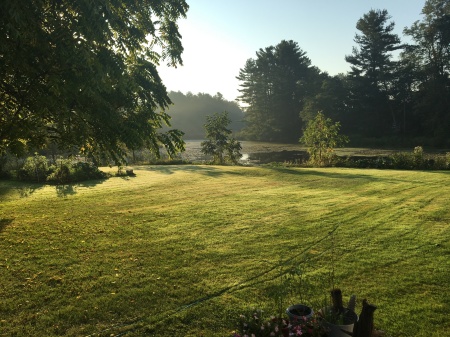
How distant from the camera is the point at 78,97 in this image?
5.13m

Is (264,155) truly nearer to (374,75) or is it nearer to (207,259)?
(374,75)

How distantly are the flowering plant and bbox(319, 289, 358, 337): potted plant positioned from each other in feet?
0.34

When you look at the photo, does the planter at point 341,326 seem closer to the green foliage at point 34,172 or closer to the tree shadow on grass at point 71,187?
the tree shadow on grass at point 71,187

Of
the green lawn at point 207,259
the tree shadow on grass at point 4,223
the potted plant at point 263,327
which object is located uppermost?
the potted plant at point 263,327

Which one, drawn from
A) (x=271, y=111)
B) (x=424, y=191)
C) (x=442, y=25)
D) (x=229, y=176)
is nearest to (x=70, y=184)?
(x=229, y=176)

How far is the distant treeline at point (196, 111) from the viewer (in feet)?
330

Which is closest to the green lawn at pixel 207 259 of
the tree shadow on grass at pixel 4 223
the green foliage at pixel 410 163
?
the tree shadow on grass at pixel 4 223

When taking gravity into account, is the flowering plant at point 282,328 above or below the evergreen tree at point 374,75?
below

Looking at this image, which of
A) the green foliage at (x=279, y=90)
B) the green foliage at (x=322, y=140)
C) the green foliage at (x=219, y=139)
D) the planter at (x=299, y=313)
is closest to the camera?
the planter at (x=299, y=313)

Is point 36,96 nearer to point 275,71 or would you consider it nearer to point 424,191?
point 424,191

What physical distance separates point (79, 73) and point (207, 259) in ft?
12.7

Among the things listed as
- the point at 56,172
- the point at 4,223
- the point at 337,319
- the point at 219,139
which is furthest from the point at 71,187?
the point at 219,139

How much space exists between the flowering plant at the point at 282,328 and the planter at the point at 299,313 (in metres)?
0.02

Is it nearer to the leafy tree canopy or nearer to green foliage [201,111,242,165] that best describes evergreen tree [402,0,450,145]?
green foliage [201,111,242,165]
